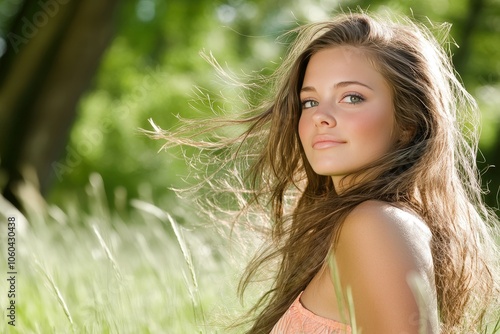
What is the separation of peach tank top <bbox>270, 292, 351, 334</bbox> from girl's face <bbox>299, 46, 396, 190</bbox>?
0.37m

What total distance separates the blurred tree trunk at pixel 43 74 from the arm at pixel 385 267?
664cm

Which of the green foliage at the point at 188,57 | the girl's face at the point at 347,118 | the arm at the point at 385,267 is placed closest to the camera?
the arm at the point at 385,267

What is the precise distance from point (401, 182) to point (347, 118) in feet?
0.70

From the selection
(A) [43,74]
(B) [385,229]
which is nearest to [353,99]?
(B) [385,229]

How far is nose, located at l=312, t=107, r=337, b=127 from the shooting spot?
2.12 m

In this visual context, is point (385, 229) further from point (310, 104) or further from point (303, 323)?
point (310, 104)

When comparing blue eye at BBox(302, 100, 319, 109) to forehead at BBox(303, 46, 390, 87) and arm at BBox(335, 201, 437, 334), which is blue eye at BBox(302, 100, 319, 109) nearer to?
forehead at BBox(303, 46, 390, 87)

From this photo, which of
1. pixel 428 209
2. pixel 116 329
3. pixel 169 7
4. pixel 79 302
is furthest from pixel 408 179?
pixel 169 7

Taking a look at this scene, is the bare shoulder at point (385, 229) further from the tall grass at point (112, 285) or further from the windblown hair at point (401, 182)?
the tall grass at point (112, 285)

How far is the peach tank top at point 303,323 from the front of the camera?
193 cm

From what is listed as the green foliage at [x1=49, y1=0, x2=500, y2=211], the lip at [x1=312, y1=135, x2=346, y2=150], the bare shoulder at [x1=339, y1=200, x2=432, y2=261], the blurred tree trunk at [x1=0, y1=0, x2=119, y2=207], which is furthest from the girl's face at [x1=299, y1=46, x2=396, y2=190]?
the green foliage at [x1=49, y1=0, x2=500, y2=211]

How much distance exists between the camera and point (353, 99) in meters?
2.15

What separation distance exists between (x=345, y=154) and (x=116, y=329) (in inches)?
29.9

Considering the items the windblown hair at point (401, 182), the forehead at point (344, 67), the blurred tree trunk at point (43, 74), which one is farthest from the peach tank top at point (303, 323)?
the blurred tree trunk at point (43, 74)
